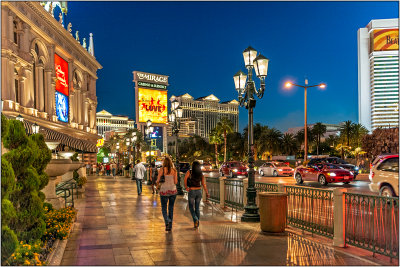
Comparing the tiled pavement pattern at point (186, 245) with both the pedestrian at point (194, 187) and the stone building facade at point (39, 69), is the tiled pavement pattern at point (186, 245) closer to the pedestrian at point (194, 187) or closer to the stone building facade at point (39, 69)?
the pedestrian at point (194, 187)

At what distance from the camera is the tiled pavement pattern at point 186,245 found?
6.57m

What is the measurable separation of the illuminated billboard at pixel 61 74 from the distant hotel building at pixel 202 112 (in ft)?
426

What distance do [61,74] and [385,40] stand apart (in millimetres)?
140310

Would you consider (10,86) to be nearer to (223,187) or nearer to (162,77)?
(223,187)

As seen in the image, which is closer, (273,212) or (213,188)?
(273,212)

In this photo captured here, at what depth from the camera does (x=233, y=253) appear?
23.0 feet

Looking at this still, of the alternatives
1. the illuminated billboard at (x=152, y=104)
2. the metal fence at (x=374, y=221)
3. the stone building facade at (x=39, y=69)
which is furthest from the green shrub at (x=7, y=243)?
the illuminated billboard at (x=152, y=104)

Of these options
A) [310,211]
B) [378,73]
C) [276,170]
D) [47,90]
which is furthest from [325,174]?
[378,73]

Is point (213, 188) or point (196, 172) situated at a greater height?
point (196, 172)

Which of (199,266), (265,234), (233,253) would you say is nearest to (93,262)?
(199,266)

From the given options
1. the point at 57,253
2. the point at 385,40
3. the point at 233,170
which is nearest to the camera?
the point at 57,253

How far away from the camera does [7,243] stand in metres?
5.13

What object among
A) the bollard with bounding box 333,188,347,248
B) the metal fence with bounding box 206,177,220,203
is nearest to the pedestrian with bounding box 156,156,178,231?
the bollard with bounding box 333,188,347,248

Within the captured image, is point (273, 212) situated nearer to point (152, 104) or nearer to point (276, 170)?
point (276, 170)
